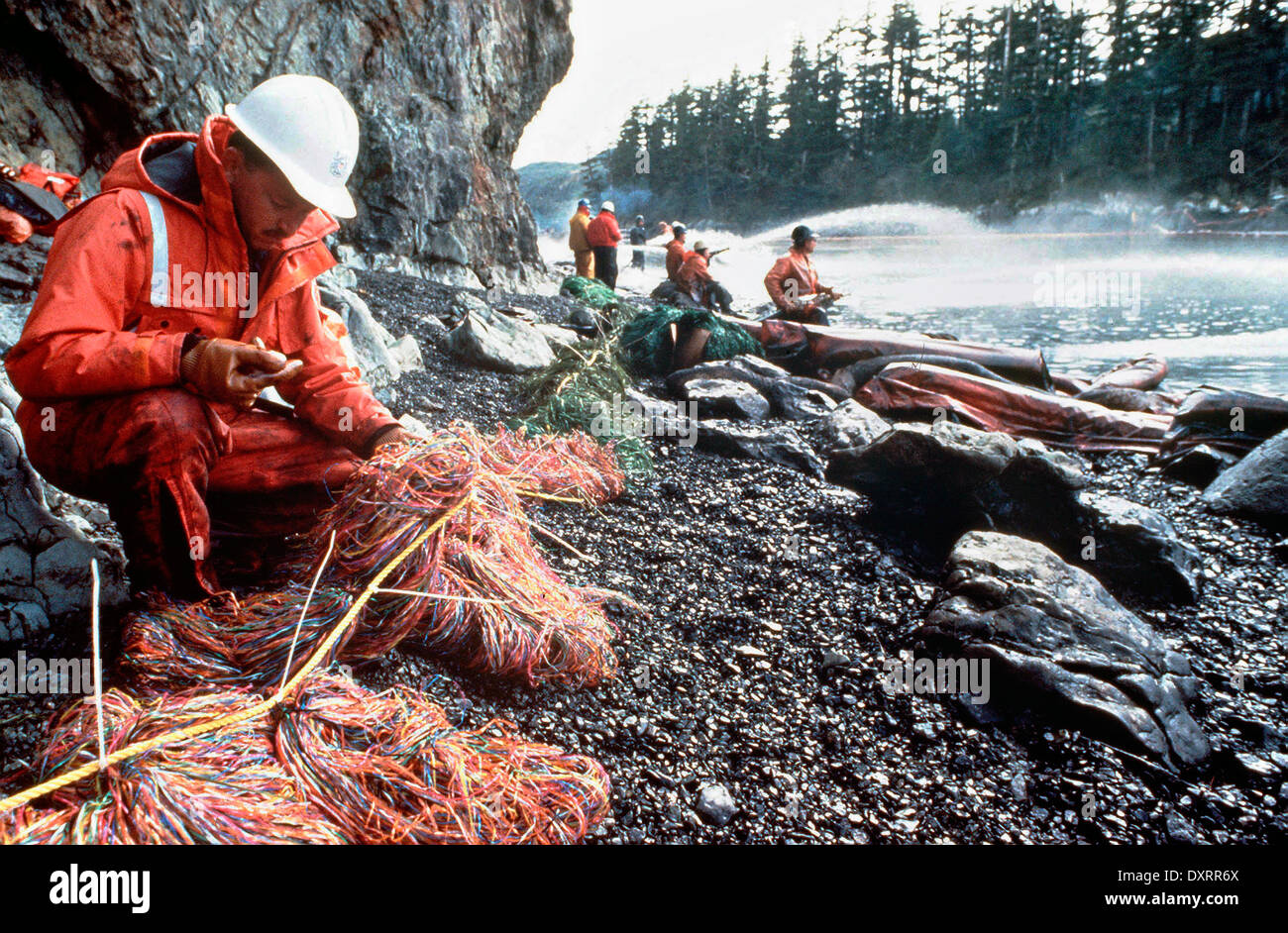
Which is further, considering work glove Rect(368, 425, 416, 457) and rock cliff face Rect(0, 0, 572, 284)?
rock cliff face Rect(0, 0, 572, 284)


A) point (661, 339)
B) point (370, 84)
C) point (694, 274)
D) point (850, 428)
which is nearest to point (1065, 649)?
point (850, 428)

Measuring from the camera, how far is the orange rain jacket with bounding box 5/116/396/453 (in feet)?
5.79

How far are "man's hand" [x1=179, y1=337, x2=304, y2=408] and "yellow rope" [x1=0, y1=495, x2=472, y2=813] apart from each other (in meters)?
0.57

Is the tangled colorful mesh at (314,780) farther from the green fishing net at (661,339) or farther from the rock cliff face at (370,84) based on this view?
the rock cliff face at (370,84)

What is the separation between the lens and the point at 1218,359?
9.67 meters

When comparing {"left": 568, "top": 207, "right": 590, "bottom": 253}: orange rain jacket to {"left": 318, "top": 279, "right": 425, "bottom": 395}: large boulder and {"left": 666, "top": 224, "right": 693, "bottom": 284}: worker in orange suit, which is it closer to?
{"left": 666, "top": 224, "right": 693, "bottom": 284}: worker in orange suit

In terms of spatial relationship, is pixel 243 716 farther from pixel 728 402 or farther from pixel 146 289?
pixel 728 402

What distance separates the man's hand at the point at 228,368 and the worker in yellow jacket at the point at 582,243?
13.0m

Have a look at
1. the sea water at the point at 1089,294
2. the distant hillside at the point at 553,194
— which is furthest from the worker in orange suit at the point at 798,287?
the distant hillside at the point at 553,194

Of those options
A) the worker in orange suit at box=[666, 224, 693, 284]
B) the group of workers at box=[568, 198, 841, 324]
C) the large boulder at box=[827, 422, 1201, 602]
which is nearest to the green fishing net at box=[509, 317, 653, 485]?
the large boulder at box=[827, 422, 1201, 602]

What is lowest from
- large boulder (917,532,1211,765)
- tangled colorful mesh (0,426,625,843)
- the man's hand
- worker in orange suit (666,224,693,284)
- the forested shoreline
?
large boulder (917,532,1211,765)
